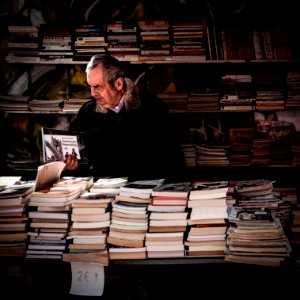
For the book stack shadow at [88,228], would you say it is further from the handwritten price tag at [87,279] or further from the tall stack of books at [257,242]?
the tall stack of books at [257,242]

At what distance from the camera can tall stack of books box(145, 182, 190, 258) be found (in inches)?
65.1

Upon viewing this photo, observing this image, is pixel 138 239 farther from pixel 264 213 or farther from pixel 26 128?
pixel 26 128

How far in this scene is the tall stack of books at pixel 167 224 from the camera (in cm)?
165

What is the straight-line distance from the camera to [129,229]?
1672 mm

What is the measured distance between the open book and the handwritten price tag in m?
0.81

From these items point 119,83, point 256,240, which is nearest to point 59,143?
point 119,83

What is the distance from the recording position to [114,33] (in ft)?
11.8

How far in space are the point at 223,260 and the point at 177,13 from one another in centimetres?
286

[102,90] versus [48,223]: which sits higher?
[102,90]

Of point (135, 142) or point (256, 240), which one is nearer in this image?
point (256, 240)

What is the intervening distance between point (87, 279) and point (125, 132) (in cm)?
134

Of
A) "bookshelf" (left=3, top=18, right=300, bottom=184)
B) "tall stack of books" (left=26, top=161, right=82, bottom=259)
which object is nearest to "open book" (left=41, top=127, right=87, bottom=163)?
"tall stack of books" (left=26, top=161, right=82, bottom=259)

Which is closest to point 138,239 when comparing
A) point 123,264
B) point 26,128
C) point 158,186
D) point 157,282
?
point 123,264

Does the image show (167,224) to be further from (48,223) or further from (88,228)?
(48,223)
